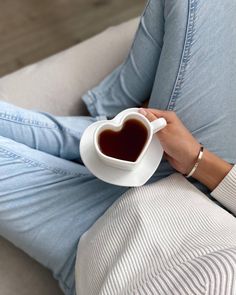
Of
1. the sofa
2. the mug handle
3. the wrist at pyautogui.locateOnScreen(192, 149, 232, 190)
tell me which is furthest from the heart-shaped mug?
the sofa

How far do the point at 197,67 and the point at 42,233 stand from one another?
0.45 m

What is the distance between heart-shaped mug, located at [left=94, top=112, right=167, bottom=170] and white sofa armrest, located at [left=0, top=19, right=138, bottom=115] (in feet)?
1.16

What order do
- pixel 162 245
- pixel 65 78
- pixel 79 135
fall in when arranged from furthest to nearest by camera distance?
pixel 65 78 < pixel 79 135 < pixel 162 245

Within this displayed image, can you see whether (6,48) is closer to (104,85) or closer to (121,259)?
(104,85)

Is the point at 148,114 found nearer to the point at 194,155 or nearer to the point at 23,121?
the point at 194,155

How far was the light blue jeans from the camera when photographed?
0.76 m

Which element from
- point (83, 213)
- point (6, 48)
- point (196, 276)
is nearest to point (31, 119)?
point (83, 213)

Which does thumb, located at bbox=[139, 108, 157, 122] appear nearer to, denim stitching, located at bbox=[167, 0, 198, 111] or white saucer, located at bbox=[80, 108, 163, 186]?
white saucer, located at bbox=[80, 108, 163, 186]

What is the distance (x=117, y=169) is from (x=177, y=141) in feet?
0.42

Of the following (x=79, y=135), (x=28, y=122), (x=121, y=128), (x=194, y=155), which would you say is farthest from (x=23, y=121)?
(x=194, y=155)

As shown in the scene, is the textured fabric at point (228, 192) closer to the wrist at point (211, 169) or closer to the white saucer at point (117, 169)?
the wrist at point (211, 169)

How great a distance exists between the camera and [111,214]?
2.38ft

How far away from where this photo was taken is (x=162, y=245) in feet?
2.03

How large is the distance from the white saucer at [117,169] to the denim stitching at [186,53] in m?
0.14
